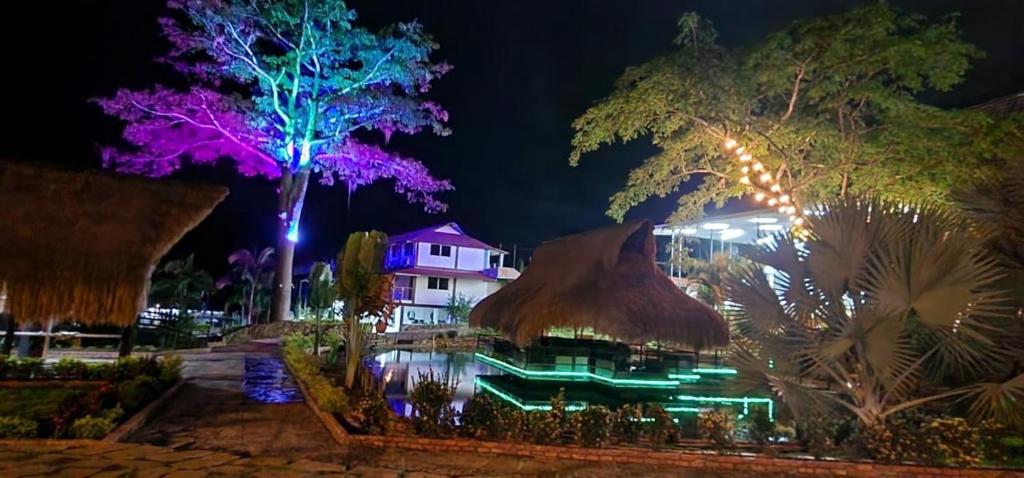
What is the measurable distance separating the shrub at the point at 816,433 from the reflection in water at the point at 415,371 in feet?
14.9


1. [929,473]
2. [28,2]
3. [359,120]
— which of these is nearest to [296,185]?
[359,120]

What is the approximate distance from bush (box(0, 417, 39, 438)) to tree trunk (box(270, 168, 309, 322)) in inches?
607

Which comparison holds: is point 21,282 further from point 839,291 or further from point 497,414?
point 839,291

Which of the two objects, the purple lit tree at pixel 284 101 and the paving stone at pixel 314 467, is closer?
the paving stone at pixel 314 467

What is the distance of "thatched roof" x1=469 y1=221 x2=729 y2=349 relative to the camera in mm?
10711

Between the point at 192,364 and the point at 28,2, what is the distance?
12845 millimetres

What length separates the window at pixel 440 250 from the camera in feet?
113

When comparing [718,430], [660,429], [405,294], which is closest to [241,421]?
[660,429]

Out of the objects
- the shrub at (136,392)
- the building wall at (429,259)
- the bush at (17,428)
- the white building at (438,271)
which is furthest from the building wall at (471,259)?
the bush at (17,428)

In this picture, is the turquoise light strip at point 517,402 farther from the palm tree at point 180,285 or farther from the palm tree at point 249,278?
the palm tree at point 249,278

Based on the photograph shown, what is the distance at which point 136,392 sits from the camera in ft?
24.7

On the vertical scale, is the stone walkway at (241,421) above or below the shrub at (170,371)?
Result: below

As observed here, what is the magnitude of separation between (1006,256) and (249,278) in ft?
93.9

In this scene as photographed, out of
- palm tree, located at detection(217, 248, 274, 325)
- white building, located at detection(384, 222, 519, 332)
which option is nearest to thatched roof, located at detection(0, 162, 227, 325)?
palm tree, located at detection(217, 248, 274, 325)
